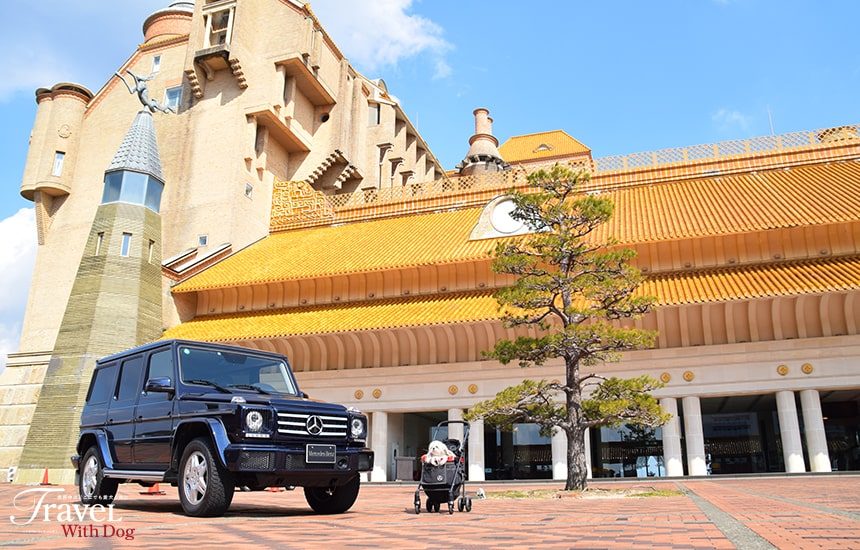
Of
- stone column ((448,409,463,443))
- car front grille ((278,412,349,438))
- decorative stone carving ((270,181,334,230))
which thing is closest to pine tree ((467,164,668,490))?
car front grille ((278,412,349,438))

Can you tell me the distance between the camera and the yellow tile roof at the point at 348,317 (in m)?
25.1

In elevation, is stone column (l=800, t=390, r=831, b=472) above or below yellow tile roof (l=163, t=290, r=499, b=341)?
below

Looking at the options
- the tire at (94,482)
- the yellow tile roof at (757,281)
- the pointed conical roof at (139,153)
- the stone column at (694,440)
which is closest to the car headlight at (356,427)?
the tire at (94,482)

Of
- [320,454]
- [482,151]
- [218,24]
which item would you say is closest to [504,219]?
[320,454]

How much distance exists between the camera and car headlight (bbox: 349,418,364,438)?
8.81m

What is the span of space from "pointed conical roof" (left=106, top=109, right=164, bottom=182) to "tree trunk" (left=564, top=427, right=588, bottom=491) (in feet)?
64.7

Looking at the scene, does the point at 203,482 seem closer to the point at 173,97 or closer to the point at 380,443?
the point at 380,443

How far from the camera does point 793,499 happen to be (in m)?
10.3

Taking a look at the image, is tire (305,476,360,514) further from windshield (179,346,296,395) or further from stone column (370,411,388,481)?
stone column (370,411,388,481)

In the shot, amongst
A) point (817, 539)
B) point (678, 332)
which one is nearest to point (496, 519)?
point (817, 539)

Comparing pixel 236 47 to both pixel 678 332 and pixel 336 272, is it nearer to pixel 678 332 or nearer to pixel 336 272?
pixel 336 272

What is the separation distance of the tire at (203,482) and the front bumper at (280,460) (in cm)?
28

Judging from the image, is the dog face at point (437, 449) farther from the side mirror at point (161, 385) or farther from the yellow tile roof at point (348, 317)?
the yellow tile roof at point (348, 317)

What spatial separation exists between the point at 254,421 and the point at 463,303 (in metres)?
18.5
